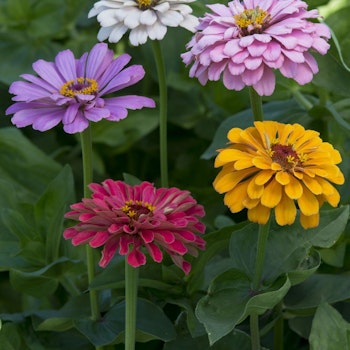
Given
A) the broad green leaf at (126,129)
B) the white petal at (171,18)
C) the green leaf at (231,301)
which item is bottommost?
the green leaf at (231,301)

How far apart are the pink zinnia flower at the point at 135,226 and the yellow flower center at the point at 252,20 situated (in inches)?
4.0

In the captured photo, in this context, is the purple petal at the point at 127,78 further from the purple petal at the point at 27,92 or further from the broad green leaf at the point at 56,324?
the broad green leaf at the point at 56,324

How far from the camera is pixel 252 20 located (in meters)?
0.51

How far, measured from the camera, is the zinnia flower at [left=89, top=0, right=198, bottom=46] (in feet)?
1.78

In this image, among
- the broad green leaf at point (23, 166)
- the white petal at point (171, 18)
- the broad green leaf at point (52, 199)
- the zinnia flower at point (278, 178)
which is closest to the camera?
the zinnia flower at point (278, 178)

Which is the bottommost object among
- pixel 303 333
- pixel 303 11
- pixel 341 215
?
pixel 303 333

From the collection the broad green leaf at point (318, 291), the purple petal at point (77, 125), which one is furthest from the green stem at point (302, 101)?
the purple petal at point (77, 125)

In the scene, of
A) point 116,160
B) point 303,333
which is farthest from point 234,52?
point 116,160

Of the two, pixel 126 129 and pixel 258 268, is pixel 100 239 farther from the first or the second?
pixel 126 129

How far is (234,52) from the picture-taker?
0.48 meters

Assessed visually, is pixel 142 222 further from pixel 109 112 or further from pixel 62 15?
pixel 62 15

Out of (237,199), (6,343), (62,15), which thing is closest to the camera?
(237,199)

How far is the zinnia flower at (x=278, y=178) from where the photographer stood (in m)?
0.45

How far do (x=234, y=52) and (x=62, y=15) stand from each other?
493 mm
